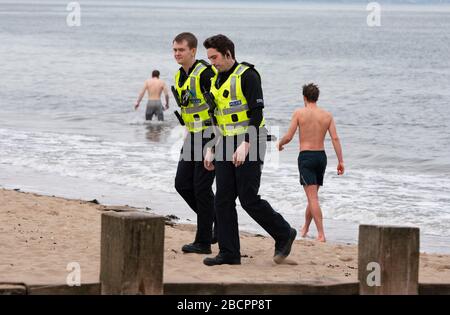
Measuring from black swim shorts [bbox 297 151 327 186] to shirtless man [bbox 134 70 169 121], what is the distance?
48.8 ft

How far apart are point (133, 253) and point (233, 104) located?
2.65 m

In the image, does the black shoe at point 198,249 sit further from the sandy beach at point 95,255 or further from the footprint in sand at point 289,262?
the footprint in sand at point 289,262

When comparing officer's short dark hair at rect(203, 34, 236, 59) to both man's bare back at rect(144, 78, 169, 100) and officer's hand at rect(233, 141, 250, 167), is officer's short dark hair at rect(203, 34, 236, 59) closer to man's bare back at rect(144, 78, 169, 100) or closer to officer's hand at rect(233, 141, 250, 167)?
officer's hand at rect(233, 141, 250, 167)

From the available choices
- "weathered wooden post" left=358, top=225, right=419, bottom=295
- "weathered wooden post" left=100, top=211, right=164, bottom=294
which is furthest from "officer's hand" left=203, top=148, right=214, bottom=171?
"weathered wooden post" left=100, top=211, right=164, bottom=294

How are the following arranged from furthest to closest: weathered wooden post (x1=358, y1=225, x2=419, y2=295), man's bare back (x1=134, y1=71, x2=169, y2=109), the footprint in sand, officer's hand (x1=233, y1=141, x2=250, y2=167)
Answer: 1. man's bare back (x1=134, y1=71, x2=169, y2=109)
2. the footprint in sand
3. officer's hand (x1=233, y1=141, x2=250, y2=167)
4. weathered wooden post (x1=358, y1=225, x2=419, y2=295)

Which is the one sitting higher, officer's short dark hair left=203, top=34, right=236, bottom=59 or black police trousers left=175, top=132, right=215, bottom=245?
officer's short dark hair left=203, top=34, right=236, bottom=59

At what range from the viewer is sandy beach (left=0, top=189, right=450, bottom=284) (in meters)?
7.85

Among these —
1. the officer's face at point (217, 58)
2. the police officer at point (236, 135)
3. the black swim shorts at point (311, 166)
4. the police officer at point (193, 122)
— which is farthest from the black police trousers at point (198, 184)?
the black swim shorts at point (311, 166)

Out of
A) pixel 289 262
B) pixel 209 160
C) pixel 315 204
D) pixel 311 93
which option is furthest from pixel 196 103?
pixel 315 204

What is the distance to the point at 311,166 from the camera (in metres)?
11.0

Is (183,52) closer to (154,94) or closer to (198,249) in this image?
(198,249)

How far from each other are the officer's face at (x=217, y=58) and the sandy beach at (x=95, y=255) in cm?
152

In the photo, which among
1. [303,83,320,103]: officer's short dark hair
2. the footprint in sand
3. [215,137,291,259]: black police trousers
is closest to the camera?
[215,137,291,259]: black police trousers

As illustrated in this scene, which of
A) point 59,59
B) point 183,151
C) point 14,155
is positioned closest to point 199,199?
point 183,151
